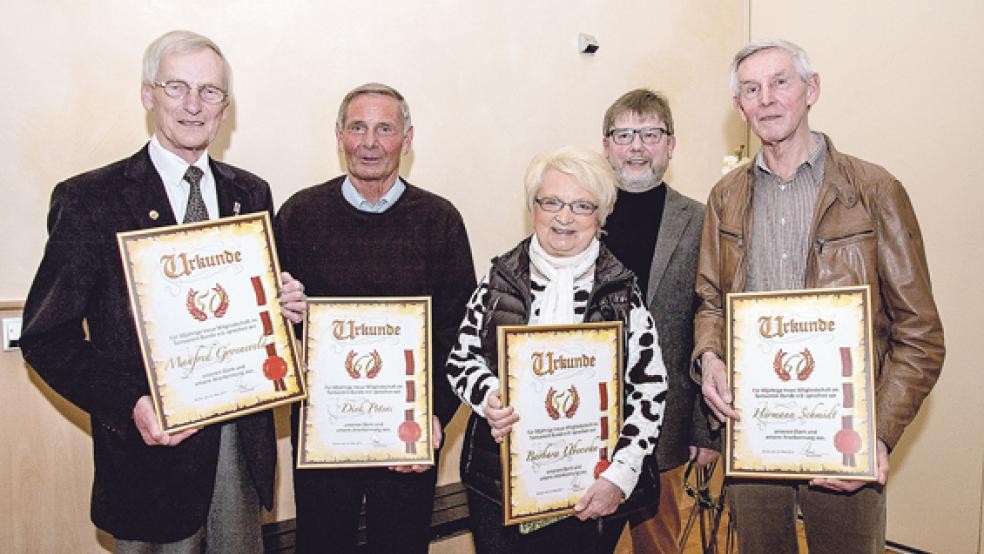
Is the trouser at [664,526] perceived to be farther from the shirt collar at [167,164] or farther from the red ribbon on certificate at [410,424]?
the shirt collar at [167,164]

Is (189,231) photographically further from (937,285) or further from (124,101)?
(937,285)

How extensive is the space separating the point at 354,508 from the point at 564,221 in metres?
1.14

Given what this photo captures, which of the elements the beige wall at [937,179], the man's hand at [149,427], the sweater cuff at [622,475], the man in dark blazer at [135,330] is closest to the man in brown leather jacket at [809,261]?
the sweater cuff at [622,475]

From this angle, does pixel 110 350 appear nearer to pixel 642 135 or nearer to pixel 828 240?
pixel 642 135

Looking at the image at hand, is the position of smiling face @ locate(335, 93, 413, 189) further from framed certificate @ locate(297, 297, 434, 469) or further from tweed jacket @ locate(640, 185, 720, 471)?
tweed jacket @ locate(640, 185, 720, 471)

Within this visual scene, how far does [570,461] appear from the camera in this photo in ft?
6.13

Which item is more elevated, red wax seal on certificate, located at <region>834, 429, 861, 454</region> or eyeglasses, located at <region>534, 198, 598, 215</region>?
eyeglasses, located at <region>534, 198, 598, 215</region>

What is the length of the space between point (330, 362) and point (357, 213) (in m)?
0.53

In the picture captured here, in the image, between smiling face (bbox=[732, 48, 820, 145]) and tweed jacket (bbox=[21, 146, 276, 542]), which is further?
smiling face (bbox=[732, 48, 820, 145])

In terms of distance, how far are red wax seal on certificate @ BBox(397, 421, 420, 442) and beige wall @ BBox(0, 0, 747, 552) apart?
1288 mm

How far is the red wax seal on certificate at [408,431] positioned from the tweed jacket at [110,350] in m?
0.51

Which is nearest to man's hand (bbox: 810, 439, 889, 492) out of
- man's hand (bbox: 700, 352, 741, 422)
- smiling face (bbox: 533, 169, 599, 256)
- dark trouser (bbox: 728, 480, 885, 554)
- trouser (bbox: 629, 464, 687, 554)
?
dark trouser (bbox: 728, 480, 885, 554)

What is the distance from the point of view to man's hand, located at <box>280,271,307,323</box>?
1857mm

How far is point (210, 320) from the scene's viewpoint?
5.79 feet
